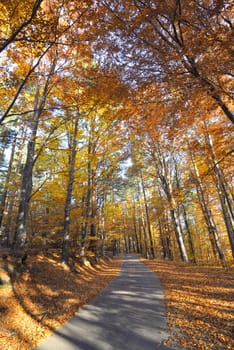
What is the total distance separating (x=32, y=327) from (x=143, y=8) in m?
8.45

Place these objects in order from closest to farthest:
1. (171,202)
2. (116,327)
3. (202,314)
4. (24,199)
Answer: (116,327) < (202,314) < (24,199) < (171,202)

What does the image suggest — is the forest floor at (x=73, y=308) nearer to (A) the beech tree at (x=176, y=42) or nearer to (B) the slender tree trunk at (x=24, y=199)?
(B) the slender tree trunk at (x=24, y=199)

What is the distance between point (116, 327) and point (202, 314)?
214 cm

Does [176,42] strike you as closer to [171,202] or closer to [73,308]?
[73,308]

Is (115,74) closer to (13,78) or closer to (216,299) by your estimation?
(13,78)

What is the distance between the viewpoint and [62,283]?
7.16 meters

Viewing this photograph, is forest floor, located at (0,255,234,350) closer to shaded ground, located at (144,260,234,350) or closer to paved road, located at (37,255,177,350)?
shaded ground, located at (144,260,234,350)

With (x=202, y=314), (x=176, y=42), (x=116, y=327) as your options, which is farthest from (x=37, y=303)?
(x=176, y=42)

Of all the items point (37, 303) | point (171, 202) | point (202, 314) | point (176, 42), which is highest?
point (176, 42)

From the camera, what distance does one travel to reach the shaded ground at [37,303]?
3.67m

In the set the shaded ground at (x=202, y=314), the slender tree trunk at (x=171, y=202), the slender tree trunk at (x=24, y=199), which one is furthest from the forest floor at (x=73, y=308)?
the slender tree trunk at (x=171, y=202)

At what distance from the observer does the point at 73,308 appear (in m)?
5.19

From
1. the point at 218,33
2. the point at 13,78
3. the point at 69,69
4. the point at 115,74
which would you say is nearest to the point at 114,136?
the point at 69,69

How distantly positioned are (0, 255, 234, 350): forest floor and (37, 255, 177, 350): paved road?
0.29m
